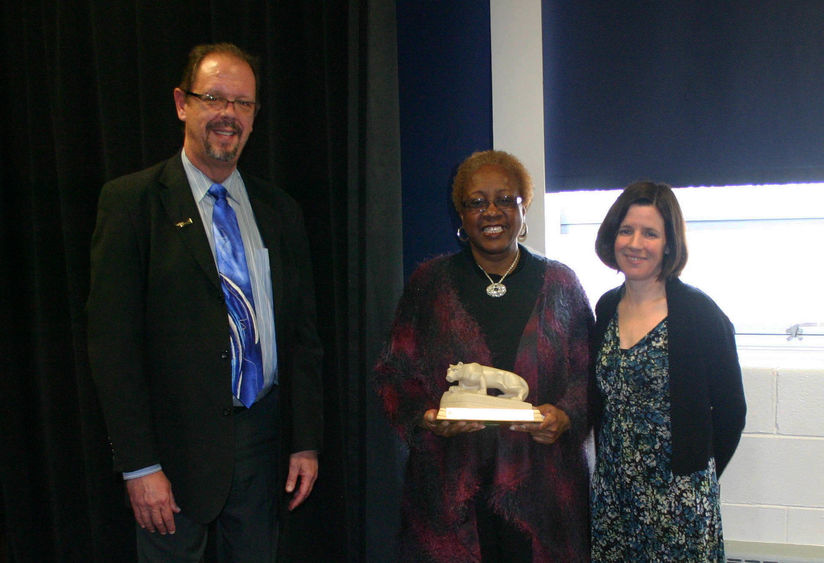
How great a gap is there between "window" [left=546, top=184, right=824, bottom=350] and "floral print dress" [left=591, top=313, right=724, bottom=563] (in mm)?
775

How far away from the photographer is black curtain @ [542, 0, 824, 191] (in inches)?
78.2

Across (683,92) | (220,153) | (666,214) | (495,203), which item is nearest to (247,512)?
(220,153)

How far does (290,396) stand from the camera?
1567 mm

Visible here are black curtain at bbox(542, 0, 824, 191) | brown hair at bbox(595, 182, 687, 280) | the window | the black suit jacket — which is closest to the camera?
the black suit jacket

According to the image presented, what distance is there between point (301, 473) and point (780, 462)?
5.13 ft

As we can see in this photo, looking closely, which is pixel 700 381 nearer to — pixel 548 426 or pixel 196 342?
pixel 548 426

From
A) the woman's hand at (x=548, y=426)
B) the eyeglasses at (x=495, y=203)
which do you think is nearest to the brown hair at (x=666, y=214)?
the eyeglasses at (x=495, y=203)

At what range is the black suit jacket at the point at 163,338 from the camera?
4.37 feet

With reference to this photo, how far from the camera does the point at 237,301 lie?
1.45 metres

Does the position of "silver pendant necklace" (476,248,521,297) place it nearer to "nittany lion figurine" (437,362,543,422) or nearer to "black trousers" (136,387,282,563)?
"nittany lion figurine" (437,362,543,422)

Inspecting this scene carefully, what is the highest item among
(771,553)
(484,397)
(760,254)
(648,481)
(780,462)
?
(760,254)

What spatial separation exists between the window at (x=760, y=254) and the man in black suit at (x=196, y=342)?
1130 mm

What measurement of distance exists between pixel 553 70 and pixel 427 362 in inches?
46.6

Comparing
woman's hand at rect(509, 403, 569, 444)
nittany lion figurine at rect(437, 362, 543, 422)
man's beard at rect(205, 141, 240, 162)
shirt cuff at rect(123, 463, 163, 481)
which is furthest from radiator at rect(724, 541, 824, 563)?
man's beard at rect(205, 141, 240, 162)
